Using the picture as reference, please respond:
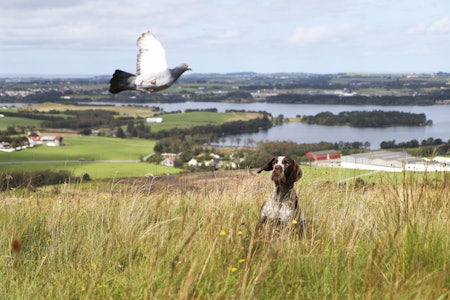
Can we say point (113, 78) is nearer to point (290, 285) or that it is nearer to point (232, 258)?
point (232, 258)

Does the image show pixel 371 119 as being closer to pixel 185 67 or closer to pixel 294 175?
pixel 294 175

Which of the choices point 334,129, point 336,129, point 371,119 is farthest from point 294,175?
point 371,119

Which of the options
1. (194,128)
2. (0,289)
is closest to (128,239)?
(0,289)

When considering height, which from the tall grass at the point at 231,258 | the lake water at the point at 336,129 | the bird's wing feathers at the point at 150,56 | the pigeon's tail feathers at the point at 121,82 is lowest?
the lake water at the point at 336,129

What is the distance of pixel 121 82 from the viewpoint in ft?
13.1

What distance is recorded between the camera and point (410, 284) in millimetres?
2818

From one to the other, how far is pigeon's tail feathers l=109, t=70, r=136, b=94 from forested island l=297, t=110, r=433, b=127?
355 ft

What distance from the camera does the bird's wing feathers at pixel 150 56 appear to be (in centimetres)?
408

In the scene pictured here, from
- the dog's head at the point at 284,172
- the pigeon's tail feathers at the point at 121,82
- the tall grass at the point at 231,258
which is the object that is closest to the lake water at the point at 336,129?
the dog's head at the point at 284,172

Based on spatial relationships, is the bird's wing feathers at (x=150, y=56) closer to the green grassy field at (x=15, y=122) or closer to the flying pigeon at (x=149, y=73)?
Answer: the flying pigeon at (x=149, y=73)

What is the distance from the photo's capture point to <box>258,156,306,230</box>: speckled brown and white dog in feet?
15.2

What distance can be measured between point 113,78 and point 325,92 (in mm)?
176703

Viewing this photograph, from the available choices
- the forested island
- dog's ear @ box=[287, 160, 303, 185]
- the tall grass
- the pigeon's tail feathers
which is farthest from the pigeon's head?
the forested island

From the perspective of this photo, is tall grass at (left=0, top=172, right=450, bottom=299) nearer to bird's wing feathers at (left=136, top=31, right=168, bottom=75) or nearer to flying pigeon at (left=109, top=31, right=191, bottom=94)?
flying pigeon at (left=109, top=31, right=191, bottom=94)
